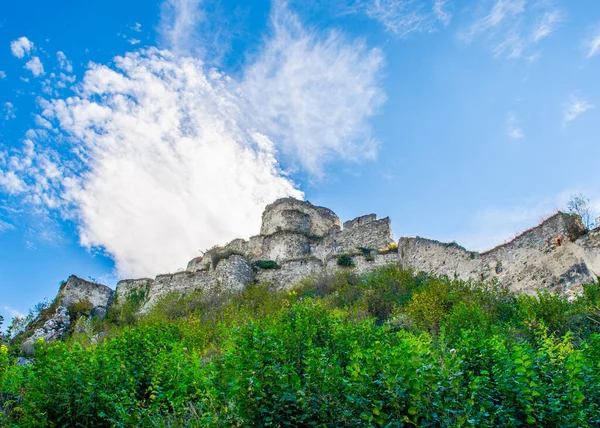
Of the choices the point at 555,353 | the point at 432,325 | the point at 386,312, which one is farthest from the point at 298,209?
the point at 555,353

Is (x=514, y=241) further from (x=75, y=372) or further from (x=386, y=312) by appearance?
(x=75, y=372)

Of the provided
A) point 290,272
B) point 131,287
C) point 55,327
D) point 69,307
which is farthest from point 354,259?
point 69,307

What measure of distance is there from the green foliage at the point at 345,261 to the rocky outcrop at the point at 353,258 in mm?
180

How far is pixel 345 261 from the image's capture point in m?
27.5

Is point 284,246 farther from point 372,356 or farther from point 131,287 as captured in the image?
point 372,356

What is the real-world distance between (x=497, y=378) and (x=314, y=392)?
8.58 feet

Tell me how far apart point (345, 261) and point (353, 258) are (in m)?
0.61

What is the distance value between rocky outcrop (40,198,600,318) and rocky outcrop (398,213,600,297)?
0.11 feet

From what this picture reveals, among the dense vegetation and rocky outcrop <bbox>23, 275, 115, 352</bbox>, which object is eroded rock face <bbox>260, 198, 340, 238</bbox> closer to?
rocky outcrop <bbox>23, 275, 115, 352</bbox>

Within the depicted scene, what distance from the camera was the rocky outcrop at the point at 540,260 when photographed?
1405 centimetres

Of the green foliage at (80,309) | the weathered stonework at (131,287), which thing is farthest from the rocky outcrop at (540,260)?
the green foliage at (80,309)

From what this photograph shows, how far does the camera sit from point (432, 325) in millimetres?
13805

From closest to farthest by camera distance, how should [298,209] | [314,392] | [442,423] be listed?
[442,423] → [314,392] → [298,209]

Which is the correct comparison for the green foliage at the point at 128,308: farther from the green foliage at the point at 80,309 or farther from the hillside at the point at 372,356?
the hillside at the point at 372,356
